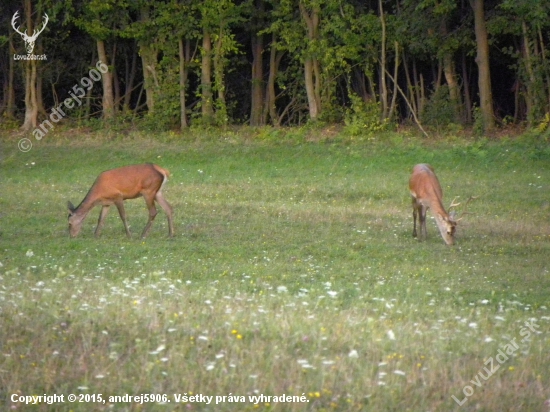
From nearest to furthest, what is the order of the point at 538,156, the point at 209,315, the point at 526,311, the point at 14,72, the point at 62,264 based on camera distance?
the point at 209,315
the point at 526,311
the point at 62,264
the point at 538,156
the point at 14,72

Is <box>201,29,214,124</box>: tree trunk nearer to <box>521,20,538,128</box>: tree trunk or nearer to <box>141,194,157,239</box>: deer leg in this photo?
<box>521,20,538,128</box>: tree trunk

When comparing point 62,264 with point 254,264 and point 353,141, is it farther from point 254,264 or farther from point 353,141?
point 353,141

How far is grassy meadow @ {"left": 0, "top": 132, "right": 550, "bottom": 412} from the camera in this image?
6.90 m

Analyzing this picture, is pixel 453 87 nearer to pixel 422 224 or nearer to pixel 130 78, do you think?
pixel 130 78

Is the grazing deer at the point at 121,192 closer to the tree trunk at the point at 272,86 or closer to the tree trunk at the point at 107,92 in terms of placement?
the tree trunk at the point at 272,86

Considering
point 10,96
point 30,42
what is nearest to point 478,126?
point 30,42

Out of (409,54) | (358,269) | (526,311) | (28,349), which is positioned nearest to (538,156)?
(409,54)

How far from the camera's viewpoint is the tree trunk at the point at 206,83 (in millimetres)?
30203

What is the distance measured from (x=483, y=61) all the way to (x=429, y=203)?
1315cm

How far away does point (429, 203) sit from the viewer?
602 inches

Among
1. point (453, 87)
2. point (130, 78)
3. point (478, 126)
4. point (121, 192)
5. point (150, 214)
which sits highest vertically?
point (130, 78)

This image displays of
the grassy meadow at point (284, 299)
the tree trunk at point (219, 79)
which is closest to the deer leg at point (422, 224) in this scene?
the grassy meadow at point (284, 299)

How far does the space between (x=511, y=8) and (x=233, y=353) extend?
2162cm

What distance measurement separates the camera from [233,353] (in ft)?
24.1
